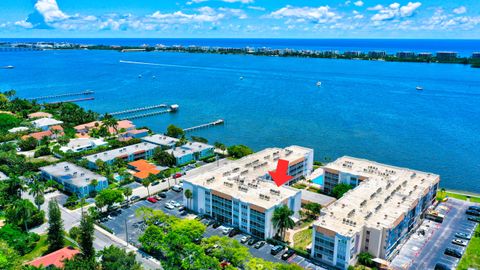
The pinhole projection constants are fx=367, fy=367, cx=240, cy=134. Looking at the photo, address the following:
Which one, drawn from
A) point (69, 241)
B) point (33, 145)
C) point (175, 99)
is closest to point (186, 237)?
point (69, 241)

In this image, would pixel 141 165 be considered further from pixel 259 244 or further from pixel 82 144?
pixel 259 244

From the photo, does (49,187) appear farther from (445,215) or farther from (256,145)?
(445,215)

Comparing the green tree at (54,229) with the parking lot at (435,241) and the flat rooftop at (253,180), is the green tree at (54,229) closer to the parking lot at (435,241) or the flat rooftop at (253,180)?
the flat rooftop at (253,180)

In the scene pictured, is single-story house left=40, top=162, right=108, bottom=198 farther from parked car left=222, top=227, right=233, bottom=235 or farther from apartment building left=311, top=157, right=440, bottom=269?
apartment building left=311, top=157, right=440, bottom=269

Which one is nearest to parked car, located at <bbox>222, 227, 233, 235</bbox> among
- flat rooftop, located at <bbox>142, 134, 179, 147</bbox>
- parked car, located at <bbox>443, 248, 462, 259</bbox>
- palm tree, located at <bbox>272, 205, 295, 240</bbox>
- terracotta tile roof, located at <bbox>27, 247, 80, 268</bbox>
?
palm tree, located at <bbox>272, 205, 295, 240</bbox>

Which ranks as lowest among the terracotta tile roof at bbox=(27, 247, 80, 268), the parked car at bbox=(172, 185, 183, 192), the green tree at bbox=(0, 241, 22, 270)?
the parked car at bbox=(172, 185, 183, 192)

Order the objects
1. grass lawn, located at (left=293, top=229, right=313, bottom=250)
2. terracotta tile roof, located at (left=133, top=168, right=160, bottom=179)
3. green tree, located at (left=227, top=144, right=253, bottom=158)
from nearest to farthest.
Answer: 1. grass lawn, located at (left=293, top=229, right=313, bottom=250)
2. terracotta tile roof, located at (left=133, top=168, right=160, bottom=179)
3. green tree, located at (left=227, top=144, right=253, bottom=158)

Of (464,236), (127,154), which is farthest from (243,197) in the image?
(127,154)
